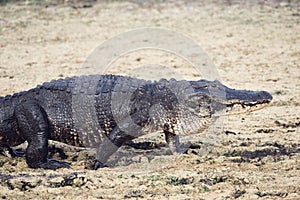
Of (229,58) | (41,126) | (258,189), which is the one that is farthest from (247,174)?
(229,58)

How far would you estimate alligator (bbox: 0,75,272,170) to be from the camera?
16.3ft

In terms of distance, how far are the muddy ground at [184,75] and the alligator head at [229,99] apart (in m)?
0.55

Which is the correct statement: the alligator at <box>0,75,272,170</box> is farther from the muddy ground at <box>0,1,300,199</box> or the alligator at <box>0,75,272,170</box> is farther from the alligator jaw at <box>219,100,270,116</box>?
the muddy ground at <box>0,1,300,199</box>

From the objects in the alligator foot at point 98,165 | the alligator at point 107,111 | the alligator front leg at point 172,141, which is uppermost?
the alligator at point 107,111

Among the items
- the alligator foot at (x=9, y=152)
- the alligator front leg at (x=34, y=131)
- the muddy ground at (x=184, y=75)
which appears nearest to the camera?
the muddy ground at (x=184, y=75)

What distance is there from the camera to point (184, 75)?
816cm

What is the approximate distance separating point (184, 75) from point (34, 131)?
3732 mm

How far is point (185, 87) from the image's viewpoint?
5.05 meters

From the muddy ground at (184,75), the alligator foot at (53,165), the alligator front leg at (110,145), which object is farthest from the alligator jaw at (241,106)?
the alligator foot at (53,165)

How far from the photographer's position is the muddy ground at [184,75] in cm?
458

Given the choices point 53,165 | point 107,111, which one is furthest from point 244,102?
point 53,165

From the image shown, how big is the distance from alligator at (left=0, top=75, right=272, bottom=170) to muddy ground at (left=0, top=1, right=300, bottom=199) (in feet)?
0.91

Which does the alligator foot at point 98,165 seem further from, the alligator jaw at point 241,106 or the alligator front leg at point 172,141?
the alligator jaw at point 241,106

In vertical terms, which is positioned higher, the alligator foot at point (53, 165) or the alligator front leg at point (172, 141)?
the alligator front leg at point (172, 141)
